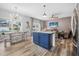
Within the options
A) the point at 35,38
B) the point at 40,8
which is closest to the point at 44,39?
the point at 35,38

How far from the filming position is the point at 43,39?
79.5 inches

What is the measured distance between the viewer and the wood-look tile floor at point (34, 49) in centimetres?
196

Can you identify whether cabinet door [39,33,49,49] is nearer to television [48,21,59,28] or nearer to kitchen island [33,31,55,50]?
kitchen island [33,31,55,50]

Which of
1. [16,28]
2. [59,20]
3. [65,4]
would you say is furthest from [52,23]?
[16,28]

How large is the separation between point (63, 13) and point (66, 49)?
0.64 m

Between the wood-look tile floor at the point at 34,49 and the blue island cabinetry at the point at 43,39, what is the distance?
0.07 meters

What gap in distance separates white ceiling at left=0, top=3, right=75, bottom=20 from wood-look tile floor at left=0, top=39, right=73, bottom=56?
481 mm

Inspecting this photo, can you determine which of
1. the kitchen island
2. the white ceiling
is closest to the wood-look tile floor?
the kitchen island

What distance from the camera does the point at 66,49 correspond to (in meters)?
1.96

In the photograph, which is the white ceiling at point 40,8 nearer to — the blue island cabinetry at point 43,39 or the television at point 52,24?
the television at point 52,24

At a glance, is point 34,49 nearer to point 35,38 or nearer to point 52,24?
point 35,38

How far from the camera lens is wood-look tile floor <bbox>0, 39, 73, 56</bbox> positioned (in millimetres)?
1962

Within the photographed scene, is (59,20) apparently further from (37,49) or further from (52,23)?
(37,49)

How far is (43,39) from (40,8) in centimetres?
57
